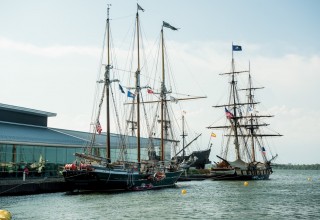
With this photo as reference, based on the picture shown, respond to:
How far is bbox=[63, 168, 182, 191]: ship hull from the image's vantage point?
47406mm

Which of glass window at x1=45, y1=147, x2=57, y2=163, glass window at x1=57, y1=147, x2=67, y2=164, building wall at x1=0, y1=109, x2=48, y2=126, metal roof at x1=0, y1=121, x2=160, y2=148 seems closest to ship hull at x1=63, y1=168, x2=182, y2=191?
metal roof at x1=0, y1=121, x2=160, y2=148

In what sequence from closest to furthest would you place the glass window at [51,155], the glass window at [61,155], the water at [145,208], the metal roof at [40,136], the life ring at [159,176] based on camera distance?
the water at [145,208], the metal roof at [40,136], the life ring at [159,176], the glass window at [51,155], the glass window at [61,155]

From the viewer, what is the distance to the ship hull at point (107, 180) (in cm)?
4741

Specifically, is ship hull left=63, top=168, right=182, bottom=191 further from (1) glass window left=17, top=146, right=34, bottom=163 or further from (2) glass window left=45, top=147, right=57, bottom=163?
(2) glass window left=45, top=147, right=57, bottom=163

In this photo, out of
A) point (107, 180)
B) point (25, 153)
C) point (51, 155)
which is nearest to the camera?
point (107, 180)

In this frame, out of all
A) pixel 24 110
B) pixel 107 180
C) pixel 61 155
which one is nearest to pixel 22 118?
pixel 24 110

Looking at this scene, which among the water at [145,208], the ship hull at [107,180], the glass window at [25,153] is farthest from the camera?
the glass window at [25,153]

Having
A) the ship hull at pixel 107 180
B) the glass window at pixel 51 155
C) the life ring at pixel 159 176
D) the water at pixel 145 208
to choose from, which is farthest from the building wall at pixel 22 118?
the life ring at pixel 159 176

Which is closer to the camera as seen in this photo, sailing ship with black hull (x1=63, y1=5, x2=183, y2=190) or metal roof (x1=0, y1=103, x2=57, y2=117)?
sailing ship with black hull (x1=63, y1=5, x2=183, y2=190)

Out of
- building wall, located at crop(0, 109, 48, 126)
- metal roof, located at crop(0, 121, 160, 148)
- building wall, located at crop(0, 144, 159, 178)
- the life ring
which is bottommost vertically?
the life ring

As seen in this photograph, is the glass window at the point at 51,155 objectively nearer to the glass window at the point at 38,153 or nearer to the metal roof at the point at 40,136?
the glass window at the point at 38,153

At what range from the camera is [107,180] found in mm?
48719

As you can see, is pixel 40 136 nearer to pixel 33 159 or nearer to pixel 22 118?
pixel 33 159

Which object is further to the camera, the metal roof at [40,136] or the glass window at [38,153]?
the glass window at [38,153]
